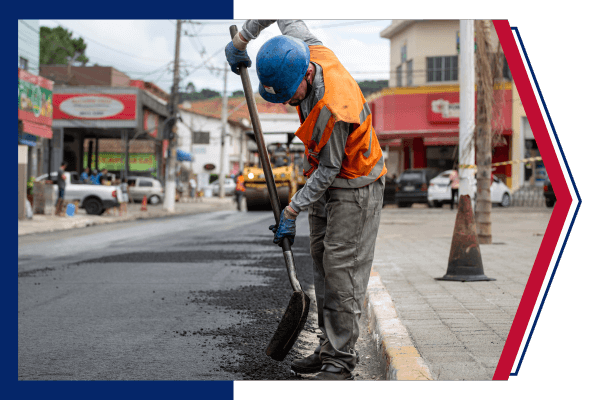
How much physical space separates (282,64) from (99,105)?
107 ft

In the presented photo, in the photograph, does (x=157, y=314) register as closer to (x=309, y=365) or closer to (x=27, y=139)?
(x=309, y=365)

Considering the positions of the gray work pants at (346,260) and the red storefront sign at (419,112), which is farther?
the red storefront sign at (419,112)

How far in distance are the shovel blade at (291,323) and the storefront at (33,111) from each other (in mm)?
18552

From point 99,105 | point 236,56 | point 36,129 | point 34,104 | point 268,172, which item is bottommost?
point 268,172

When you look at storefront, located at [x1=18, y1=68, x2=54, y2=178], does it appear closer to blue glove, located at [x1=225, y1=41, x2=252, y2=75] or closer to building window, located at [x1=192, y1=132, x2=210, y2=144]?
blue glove, located at [x1=225, y1=41, x2=252, y2=75]

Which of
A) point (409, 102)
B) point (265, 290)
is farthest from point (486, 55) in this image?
point (409, 102)

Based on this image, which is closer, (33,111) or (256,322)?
(256,322)

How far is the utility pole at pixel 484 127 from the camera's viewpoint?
29.7ft

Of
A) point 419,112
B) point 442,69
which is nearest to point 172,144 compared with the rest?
point 419,112

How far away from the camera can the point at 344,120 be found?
320 centimetres

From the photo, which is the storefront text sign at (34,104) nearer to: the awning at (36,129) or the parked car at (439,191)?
the awning at (36,129)

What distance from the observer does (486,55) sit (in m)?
9.06

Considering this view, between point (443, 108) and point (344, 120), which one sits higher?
point (443, 108)

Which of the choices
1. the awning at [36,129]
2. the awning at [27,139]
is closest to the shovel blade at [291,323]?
the awning at [27,139]
